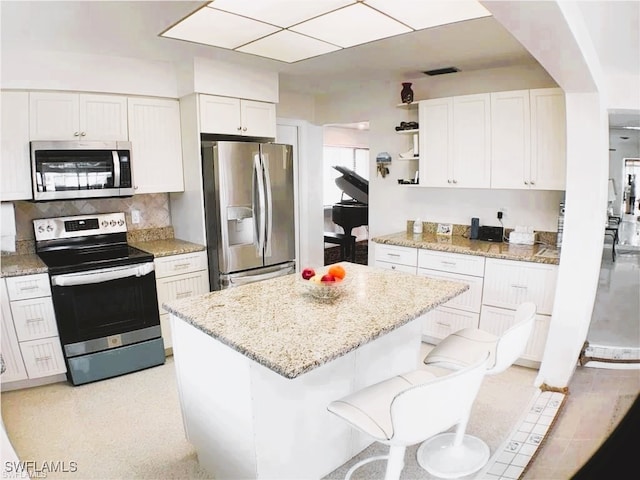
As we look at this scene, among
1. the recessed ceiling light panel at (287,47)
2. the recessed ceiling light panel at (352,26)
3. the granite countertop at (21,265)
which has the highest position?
the recessed ceiling light panel at (287,47)

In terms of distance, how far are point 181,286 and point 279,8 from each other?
7.37ft

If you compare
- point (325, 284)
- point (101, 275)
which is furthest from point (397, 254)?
point (101, 275)

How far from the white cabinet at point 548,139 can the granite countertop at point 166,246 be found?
9.14 feet

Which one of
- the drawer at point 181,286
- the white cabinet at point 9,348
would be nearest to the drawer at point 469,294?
the drawer at point 181,286

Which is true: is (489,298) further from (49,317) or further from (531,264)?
(49,317)

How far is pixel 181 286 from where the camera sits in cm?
344

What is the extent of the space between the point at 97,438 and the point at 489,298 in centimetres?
285

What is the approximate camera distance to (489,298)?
3250mm

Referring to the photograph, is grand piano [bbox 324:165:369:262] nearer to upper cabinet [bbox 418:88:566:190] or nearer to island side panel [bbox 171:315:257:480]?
upper cabinet [bbox 418:88:566:190]

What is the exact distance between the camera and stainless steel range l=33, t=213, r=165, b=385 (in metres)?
2.90

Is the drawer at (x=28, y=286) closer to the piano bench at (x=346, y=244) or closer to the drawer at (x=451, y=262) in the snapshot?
the drawer at (x=451, y=262)

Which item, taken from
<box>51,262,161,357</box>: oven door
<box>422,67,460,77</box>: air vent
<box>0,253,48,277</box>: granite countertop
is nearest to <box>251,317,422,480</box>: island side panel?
<box>51,262,161,357</box>: oven door

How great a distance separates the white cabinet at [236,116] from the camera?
343cm

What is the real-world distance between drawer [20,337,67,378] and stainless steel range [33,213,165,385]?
7cm
